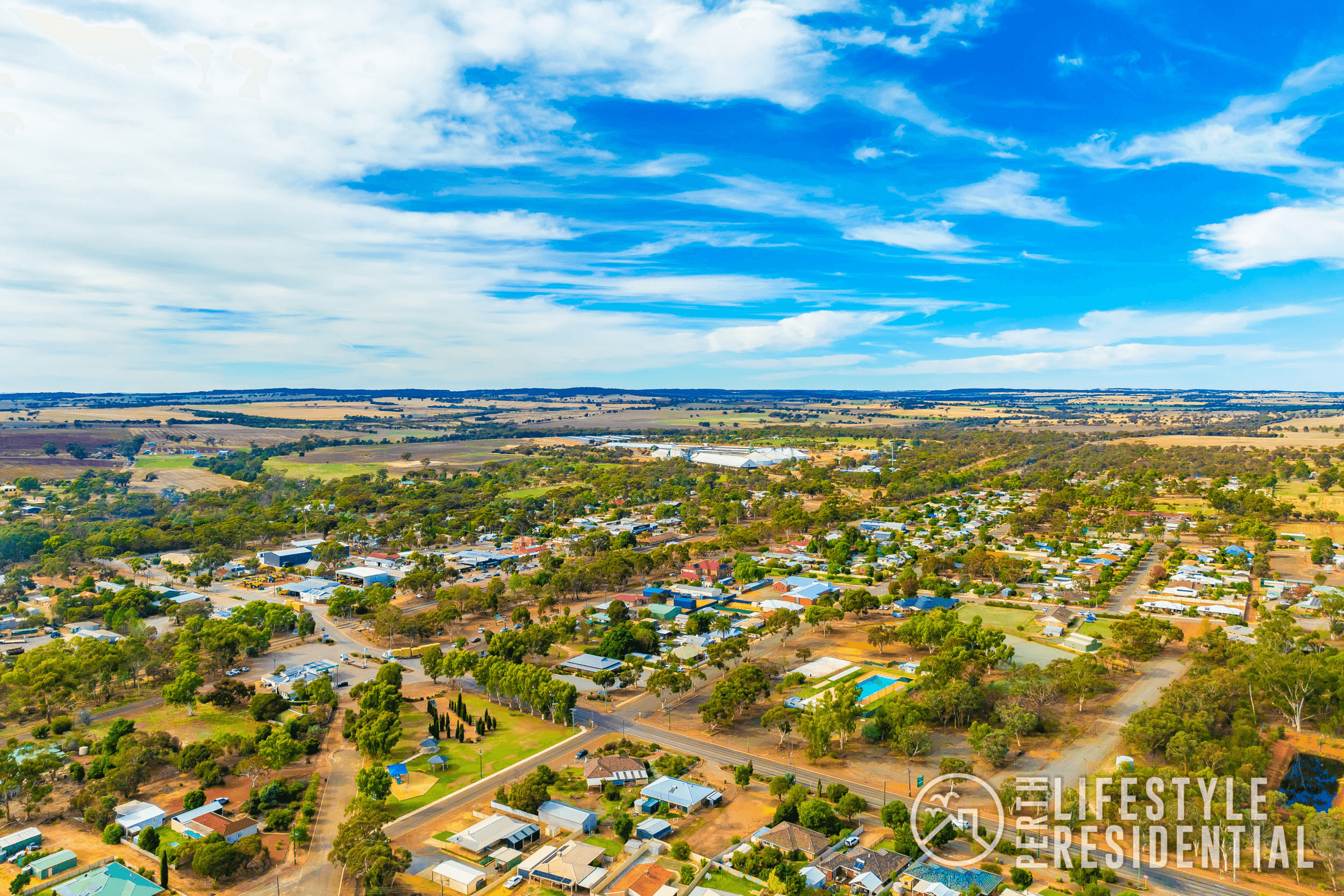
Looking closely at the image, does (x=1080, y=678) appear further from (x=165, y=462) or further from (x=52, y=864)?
(x=165, y=462)

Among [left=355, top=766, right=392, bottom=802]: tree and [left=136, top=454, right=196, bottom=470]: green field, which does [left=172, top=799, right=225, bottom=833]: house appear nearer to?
[left=355, top=766, right=392, bottom=802]: tree

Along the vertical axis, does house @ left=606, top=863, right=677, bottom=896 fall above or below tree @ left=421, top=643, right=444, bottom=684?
below

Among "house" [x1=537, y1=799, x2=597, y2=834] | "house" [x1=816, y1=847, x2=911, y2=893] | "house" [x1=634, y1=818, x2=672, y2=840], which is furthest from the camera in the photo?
"house" [x1=537, y1=799, x2=597, y2=834]

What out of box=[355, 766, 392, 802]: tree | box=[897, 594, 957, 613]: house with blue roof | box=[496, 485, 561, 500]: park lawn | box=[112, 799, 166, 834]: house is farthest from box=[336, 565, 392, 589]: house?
box=[897, 594, 957, 613]: house with blue roof

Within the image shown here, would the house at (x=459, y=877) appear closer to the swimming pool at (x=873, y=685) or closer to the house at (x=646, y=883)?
the house at (x=646, y=883)

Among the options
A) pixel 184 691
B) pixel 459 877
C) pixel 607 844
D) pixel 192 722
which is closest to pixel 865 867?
pixel 607 844

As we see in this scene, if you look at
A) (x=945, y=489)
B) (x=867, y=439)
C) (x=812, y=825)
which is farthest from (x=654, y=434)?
(x=812, y=825)

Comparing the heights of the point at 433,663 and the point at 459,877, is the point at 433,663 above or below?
above
